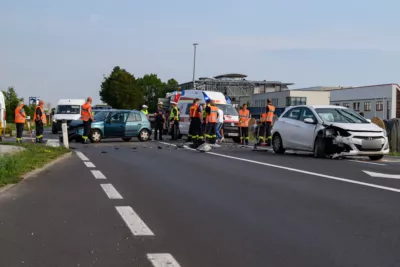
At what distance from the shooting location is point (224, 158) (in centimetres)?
1628

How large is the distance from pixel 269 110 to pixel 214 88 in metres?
65.9

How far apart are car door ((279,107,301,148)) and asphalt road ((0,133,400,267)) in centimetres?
585

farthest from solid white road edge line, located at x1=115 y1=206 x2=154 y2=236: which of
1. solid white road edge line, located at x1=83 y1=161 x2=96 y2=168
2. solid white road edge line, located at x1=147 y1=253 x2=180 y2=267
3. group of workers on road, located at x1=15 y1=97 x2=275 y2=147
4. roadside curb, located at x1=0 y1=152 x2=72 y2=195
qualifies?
group of workers on road, located at x1=15 y1=97 x2=275 y2=147

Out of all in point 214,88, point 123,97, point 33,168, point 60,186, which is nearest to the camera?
point 60,186

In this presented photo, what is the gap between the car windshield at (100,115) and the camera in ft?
87.7

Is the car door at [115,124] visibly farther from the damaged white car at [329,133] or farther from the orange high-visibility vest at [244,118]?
the damaged white car at [329,133]

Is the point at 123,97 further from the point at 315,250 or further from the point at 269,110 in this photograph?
the point at 315,250

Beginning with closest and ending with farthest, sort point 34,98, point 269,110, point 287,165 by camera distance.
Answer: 1. point 287,165
2. point 269,110
3. point 34,98

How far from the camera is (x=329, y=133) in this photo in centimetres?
1608

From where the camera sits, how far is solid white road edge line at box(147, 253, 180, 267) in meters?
4.86

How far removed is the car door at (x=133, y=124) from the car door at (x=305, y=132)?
1130 centimetres

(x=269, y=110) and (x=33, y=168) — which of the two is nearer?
(x=33, y=168)

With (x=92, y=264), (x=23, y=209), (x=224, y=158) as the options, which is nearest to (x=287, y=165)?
(x=224, y=158)

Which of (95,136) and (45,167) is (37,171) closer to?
(45,167)
